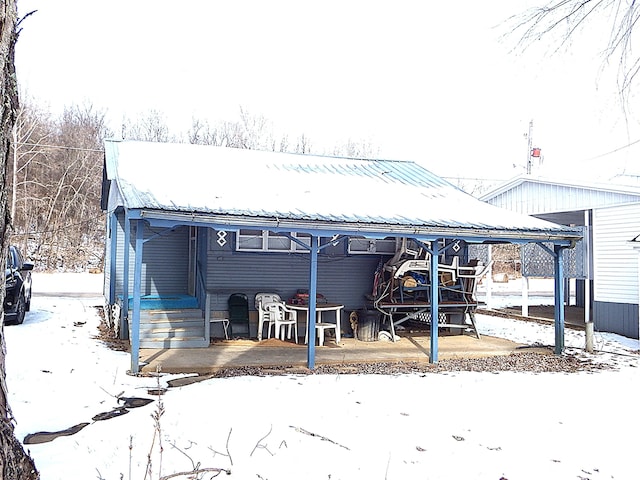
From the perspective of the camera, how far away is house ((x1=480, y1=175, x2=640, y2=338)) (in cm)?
1208

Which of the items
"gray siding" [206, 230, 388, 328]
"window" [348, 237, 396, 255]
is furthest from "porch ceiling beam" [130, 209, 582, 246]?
"gray siding" [206, 230, 388, 328]

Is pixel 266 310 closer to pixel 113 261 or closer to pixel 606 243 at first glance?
pixel 113 261

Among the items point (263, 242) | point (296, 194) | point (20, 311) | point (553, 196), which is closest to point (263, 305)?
point (263, 242)

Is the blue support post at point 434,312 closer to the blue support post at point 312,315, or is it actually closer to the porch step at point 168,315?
the blue support post at point 312,315

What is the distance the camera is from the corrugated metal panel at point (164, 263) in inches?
446

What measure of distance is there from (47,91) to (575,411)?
33049mm

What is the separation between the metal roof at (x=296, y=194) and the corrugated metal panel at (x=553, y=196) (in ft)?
10.3

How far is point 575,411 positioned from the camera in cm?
623

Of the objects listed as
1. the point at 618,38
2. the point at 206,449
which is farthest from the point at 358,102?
the point at 206,449

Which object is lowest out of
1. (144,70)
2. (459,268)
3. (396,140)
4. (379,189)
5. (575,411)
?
(575,411)

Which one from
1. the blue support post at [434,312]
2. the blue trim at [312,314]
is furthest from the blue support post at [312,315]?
the blue support post at [434,312]

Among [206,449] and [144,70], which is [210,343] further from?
[144,70]

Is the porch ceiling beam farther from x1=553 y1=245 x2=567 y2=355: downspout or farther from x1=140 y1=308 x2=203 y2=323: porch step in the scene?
x1=140 y1=308 x2=203 y2=323: porch step

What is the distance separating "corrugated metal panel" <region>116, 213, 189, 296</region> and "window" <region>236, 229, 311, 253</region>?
153 cm
